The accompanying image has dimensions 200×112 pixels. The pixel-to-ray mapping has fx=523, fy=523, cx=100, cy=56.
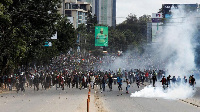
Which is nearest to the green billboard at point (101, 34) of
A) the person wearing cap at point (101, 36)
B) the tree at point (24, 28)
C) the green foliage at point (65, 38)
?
the person wearing cap at point (101, 36)

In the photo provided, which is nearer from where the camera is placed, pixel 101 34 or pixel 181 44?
pixel 101 34

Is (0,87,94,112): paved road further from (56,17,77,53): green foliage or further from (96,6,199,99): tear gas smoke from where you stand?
(56,17,77,53): green foliage

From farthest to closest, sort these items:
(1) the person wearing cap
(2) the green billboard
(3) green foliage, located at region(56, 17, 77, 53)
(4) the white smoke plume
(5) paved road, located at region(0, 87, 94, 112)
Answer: (3) green foliage, located at region(56, 17, 77, 53) < (1) the person wearing cap < (2) the green billboard < (4) the white smoke plume < (5) paved road, located at region(0, 87, 94, 112)

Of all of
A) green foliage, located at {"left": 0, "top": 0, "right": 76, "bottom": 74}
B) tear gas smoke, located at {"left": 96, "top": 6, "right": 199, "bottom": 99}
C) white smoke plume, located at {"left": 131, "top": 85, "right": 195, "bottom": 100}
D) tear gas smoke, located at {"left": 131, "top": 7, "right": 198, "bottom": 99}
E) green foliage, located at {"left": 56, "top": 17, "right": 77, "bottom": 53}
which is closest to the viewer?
white smoke plume, located at {"left": 131, "top": 85, "right": 195, "bottom": 100}

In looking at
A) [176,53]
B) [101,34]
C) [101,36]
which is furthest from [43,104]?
[176,53]

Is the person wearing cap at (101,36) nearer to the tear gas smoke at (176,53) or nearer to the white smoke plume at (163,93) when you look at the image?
the tear gas smoke at (176,53)

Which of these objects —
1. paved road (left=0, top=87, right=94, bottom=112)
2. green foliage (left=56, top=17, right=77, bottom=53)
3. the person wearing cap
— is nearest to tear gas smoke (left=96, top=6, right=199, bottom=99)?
paved road (left=0, top=87, right=94, bottom=112)

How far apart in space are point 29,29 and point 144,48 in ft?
406

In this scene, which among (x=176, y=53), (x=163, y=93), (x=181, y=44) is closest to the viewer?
(x=163, y=93)

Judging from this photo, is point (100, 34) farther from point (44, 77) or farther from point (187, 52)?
point (44, 77)

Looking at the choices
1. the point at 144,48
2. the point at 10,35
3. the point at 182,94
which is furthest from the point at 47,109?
the point at 144,48

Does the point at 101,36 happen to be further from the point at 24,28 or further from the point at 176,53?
the point at 176,53

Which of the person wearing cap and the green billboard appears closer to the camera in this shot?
the green billboard

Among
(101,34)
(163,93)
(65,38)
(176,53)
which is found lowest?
(163,93)
